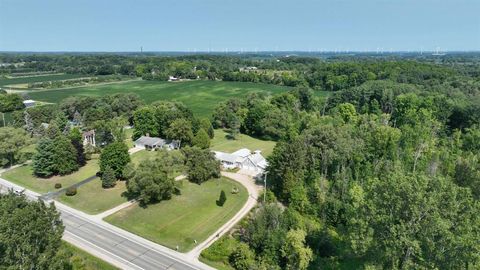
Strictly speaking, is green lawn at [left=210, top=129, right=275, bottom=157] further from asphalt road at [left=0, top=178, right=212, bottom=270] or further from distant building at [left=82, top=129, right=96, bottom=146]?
asphalt road at [left=0, top=178, right=212, bottom=270]

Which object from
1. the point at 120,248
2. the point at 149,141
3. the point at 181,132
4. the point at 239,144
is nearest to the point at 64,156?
the point at 149,141

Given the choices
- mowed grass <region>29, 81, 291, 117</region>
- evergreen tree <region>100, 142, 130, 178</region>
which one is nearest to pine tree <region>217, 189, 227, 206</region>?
evergreen tree <region>100, 142, 130, 178</region>

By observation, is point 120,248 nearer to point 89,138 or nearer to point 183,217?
point 183,217

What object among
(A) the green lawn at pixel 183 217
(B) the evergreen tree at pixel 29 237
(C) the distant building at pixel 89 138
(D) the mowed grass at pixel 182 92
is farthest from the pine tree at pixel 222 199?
(D) the mowed grass at pixel 182 92

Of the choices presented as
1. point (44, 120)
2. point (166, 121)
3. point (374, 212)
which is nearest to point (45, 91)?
point (44, 120)

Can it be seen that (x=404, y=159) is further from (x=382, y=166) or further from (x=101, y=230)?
(x=101, y=230)

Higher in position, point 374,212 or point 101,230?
point 374,212
